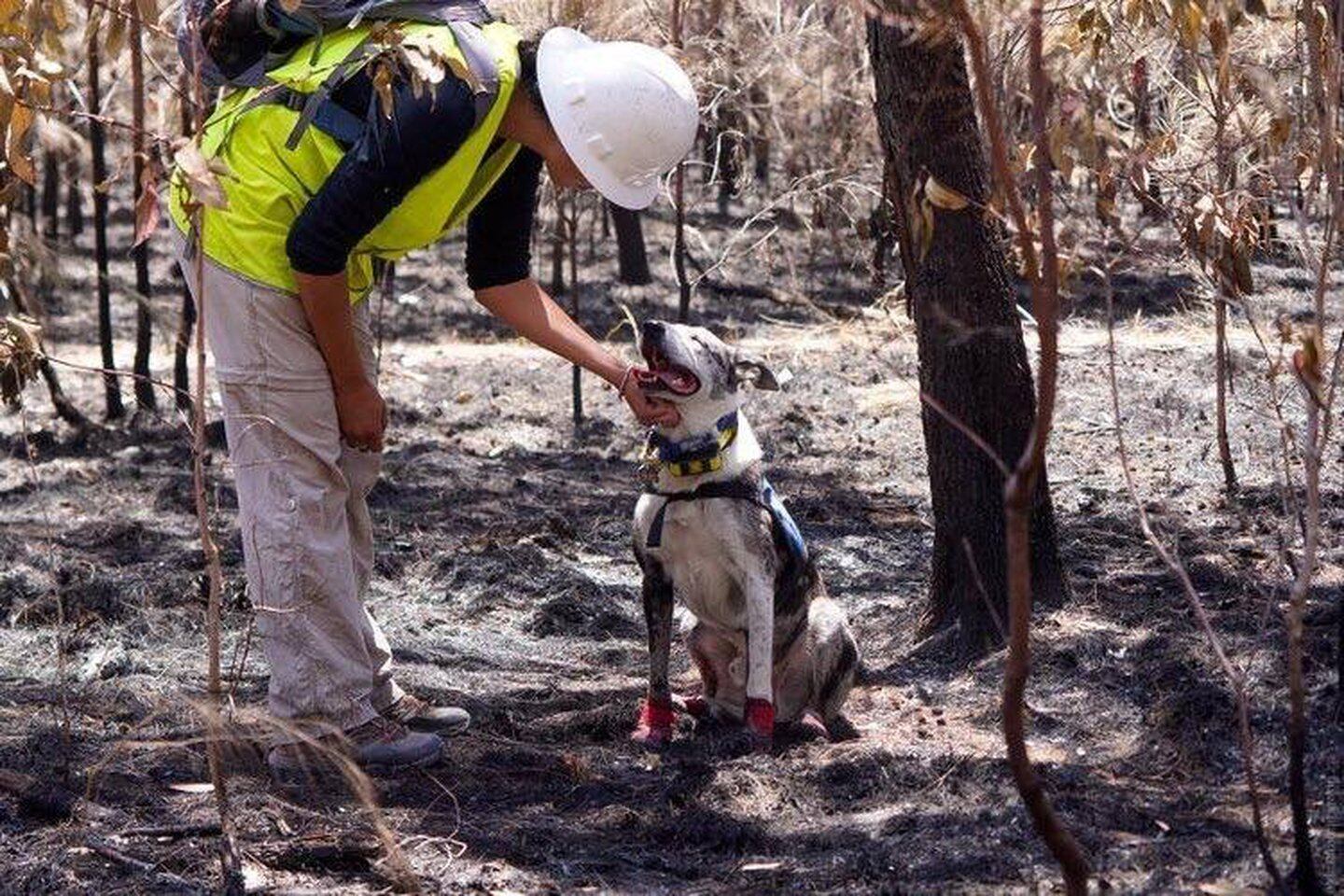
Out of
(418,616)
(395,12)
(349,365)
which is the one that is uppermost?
(395,12)

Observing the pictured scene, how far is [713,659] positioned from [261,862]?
188 cm

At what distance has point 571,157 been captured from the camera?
4867 mm

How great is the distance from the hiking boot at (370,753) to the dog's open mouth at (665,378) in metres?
1.13

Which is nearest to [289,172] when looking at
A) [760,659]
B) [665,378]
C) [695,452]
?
[665,378]

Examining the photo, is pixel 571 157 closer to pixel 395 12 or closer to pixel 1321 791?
pixel 395 12

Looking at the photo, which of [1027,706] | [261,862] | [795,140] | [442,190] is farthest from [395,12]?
[795,140]

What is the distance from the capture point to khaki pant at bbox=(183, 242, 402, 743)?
16.4 ft

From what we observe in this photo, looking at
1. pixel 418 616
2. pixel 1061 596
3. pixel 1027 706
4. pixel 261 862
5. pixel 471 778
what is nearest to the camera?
pixel 261 862

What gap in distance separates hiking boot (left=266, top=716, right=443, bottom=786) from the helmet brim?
156cm

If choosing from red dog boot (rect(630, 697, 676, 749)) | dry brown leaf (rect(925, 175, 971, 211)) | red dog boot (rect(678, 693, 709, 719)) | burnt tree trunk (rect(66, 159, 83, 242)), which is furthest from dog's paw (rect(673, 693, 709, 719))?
burnt tree trunk (rect(66, 159, 83, 242))

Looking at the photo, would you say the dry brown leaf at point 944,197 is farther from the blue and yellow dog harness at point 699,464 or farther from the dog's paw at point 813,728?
the dog's paw at point 813,728

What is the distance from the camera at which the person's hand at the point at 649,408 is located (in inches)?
214

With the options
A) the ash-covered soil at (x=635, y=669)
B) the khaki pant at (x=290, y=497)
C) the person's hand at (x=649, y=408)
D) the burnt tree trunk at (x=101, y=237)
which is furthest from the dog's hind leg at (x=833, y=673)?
the burnt tree trunk at (x=101, y=237)

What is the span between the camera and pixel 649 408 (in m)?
5.51
